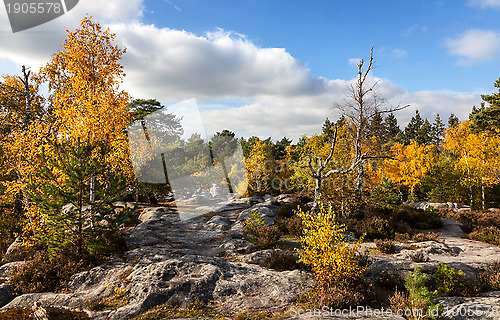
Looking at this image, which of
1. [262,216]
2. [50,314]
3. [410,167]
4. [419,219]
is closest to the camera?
[50,314]

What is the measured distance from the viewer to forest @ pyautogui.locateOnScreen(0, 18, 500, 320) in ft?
29.3

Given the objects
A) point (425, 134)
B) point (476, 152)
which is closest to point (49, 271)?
point (476, 152)

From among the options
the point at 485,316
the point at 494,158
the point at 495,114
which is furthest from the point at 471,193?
the point at 485,316

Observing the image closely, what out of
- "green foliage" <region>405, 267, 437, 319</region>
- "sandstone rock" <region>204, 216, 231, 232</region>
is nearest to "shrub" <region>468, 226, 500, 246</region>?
"green foliage" <region>405, 267, 437, 319</region>

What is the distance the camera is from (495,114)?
26.5 m

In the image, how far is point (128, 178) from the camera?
73.8 ft

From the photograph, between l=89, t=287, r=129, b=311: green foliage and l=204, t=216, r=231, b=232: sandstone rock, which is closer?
l=89, t=287, r=129, b=311: green foliage

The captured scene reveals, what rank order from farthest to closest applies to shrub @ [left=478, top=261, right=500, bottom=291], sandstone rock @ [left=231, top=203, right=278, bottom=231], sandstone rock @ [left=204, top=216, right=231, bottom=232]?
sandstone rock @ [left=204, top=216, right=231, bottom=232], sandstone rock @ [left=231, top=203, right=278, bottom=231], shrub @ [left=478, top=261, right=500, bottom=291]

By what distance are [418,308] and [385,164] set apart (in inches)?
1136

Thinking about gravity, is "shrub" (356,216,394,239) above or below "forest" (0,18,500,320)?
below

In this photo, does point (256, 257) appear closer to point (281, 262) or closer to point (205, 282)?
point (281, 262)

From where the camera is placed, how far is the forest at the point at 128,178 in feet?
29.3

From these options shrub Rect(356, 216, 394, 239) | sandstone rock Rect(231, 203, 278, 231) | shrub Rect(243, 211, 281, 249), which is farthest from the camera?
sandstone rock Rect(231, 203, 278, 231)

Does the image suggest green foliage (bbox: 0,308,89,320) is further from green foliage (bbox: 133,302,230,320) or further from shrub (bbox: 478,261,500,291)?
shrub (bbox: 478,261,500,291)
